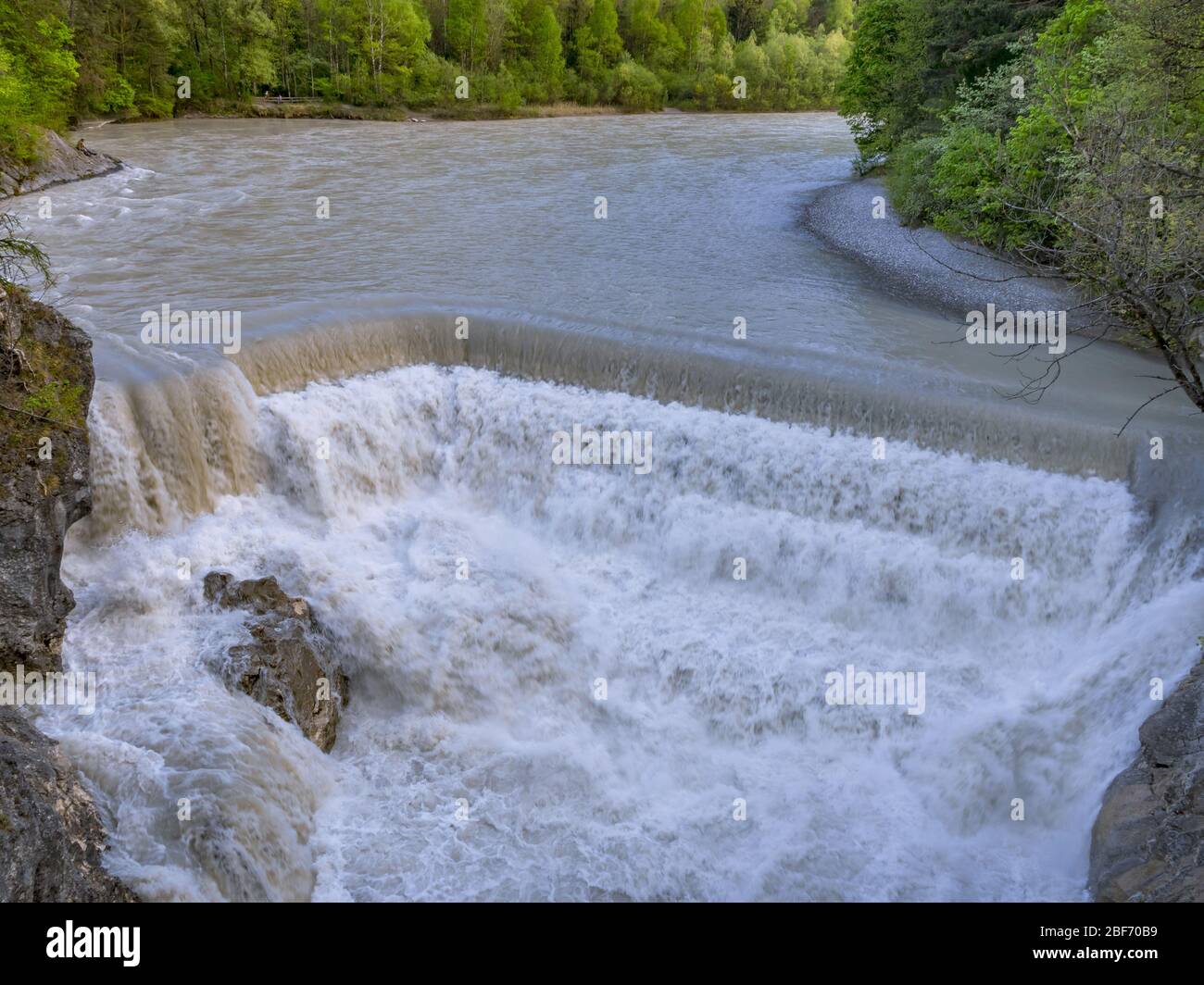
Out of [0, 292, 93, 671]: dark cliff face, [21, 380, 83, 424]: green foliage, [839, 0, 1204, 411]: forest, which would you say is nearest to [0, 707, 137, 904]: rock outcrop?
[0, 292, 93, 671]: dark cliff face

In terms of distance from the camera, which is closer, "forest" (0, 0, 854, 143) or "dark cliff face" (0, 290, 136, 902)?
"dark cliff face" (0, 290, 136, 902)

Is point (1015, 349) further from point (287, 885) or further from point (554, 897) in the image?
point (287, 885)

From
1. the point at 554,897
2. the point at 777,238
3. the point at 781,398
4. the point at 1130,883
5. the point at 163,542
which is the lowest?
the point at 554,897

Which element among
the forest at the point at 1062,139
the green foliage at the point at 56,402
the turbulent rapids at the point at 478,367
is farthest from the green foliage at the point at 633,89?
the green foliage at the point at 56,402

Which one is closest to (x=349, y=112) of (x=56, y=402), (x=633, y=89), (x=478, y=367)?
(x=633, y=89)

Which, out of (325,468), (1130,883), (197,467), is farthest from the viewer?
(325,468)

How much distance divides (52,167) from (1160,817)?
2283 centimetres

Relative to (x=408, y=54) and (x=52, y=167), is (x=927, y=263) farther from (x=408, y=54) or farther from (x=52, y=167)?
(x=408, y=54)

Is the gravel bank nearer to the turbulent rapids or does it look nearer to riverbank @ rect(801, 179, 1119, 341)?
riverbank @ rect(801, 179, 1119, 341)

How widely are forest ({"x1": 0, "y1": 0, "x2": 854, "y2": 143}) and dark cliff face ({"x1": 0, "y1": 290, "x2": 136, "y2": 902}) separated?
15106 mm

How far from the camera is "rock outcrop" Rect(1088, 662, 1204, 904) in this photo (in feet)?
18.5

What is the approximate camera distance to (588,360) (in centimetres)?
1083
